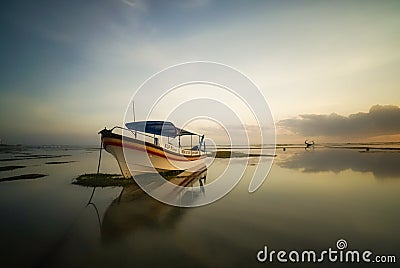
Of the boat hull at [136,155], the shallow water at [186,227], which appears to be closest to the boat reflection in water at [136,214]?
the shallow water at [186,227]

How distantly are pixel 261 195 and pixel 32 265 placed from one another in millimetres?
10340

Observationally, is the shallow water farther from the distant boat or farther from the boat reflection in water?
the distant boat

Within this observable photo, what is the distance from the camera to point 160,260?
5.34 meters

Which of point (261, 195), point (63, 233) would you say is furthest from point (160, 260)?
point (261, 195)

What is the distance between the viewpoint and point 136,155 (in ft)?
51.8

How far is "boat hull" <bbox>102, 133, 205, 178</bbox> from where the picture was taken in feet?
49.2

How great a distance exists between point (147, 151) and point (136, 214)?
7.65 meters

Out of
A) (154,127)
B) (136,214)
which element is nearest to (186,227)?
(136,214)

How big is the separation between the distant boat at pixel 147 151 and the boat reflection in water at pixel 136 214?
329cm

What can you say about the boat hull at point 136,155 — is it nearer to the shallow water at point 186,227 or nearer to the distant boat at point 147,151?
the distant boat at point 147,151

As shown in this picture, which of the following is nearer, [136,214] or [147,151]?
[136,214]

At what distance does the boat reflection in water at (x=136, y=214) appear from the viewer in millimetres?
7359

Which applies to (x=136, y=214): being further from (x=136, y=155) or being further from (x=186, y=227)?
(x=136, y=155)

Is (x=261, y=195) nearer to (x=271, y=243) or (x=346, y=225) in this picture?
(x=346, y=225)
